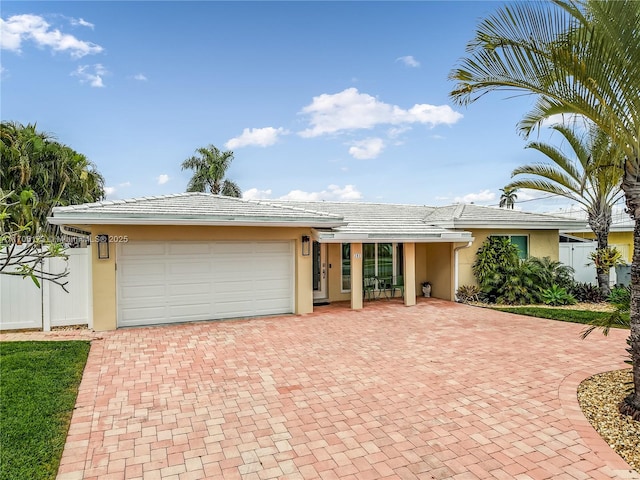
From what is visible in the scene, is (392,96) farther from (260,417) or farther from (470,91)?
(260,417)

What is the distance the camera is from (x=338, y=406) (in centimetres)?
596

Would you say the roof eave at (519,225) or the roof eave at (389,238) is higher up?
the roof eave at (519,225)

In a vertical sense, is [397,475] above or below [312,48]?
below

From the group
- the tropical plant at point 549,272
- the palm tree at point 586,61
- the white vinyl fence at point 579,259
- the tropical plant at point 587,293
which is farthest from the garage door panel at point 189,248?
the white vinyl fence at point 579,259

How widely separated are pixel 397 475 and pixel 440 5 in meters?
15.4

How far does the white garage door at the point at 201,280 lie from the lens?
1100 centimetres

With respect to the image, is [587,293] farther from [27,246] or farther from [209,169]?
[209,169]

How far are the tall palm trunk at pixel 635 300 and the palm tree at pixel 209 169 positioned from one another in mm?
31852

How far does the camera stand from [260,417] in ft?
18.4

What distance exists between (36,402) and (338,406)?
4.63 meters

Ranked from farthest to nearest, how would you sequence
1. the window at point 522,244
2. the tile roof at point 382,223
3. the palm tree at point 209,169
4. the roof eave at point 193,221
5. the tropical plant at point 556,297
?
the palm tree at point 209,169
the window at point 522,244
the tropical plant at point 556,297
the tile roof at point 382,223
the roof eave at point 193,221

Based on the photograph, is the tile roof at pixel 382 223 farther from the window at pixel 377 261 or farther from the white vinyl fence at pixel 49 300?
the white vinyl fence at pixel 49 300

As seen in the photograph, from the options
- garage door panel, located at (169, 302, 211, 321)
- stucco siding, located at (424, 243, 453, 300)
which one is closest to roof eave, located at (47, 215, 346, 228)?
garage door panel, located at (169, 302, 211, 321)

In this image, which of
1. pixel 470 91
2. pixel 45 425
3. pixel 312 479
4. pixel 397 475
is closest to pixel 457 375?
pixel 397 475
